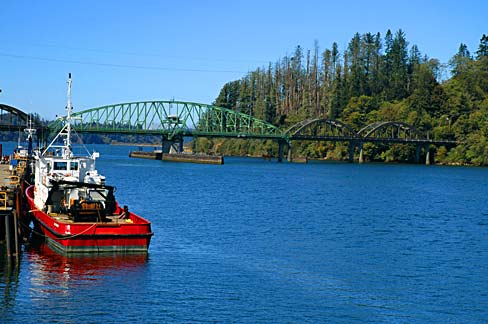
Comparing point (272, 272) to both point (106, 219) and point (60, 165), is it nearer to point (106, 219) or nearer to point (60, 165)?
point (106, 219)

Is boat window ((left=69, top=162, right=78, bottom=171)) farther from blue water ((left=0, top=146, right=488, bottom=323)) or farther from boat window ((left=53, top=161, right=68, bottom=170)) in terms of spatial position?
blue water ((left=0, top=146, right=488, bottom=323))

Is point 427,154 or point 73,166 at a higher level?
point 427,154

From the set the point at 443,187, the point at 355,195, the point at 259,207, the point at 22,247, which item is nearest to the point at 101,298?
the point at 22,247

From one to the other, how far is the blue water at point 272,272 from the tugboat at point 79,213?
95 centimetres

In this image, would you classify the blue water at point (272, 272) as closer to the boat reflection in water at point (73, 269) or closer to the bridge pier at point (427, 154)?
the boat reflection in water at point (73, 269)

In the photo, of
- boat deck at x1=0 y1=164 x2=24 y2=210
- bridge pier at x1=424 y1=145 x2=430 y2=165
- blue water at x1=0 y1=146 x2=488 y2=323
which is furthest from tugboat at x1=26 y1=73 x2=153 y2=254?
bridge pier at x1=424 y1=145 x2=430 y2=165

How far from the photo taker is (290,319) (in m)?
32.1

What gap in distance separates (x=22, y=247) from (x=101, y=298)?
14.5 meters

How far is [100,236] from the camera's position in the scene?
41.6 m

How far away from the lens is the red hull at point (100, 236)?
136 ft

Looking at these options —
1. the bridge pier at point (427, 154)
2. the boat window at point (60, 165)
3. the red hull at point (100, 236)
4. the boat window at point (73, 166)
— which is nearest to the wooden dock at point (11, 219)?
the red hull at point (100, 236)

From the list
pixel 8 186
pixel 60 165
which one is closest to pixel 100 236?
pixel 60 165

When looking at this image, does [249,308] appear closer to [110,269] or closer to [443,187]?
[110,269]

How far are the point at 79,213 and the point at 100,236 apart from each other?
2.39m
